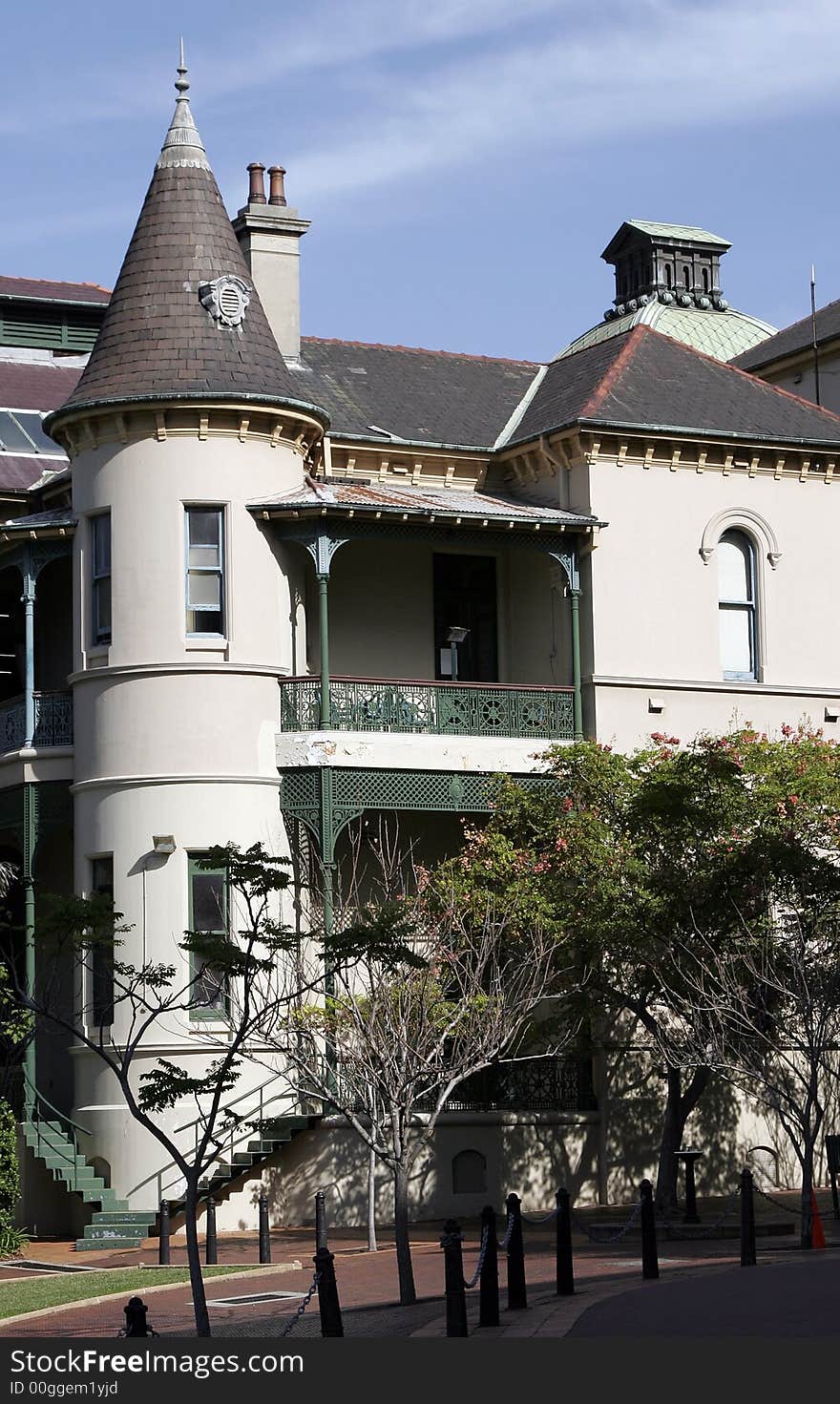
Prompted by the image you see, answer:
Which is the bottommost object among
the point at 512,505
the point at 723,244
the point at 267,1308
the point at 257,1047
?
the point at 267,1308

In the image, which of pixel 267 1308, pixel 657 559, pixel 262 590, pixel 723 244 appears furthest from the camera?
pixel 723 244

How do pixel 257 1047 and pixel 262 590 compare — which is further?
pixel 262 590

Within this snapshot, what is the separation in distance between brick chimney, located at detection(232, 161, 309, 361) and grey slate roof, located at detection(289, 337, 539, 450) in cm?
70

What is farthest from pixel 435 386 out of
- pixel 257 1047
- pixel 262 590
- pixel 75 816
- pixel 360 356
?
pixel 257 1047

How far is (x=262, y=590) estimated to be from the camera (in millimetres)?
28016

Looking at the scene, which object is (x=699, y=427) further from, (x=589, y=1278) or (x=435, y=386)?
(x=589, y=1278)

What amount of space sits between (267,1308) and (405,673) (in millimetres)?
13835

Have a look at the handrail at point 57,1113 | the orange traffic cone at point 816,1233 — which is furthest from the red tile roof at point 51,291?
the orange traffic cone at point 816,1233

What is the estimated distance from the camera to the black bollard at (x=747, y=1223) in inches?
738

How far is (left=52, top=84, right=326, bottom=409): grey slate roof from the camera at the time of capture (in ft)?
91.4

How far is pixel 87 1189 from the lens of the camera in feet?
85.6

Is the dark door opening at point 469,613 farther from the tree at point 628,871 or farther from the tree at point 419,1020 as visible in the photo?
the tree at point 419,1020

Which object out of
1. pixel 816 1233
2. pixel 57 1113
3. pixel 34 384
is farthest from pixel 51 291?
pixel 816 1233

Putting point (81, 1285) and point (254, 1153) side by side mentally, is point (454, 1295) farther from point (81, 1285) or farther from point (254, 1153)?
point (254, 1153)
